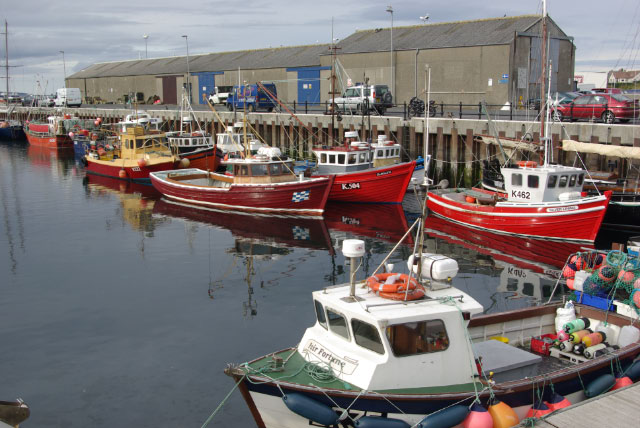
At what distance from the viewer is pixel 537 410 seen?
341 inches

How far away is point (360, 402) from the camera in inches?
313

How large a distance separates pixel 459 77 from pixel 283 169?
19.6 meters

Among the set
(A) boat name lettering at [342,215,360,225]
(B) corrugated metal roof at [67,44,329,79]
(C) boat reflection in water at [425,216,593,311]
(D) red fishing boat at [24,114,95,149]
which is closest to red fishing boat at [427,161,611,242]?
(C) boat reflection in water at [425,216,593,311]

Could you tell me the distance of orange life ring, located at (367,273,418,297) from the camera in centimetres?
859

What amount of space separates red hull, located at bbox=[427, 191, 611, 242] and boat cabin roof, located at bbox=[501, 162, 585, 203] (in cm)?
40

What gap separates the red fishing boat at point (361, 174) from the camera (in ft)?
88.2

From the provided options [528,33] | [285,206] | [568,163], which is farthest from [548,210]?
[528,33]

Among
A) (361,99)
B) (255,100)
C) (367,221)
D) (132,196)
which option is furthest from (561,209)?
(255,100)

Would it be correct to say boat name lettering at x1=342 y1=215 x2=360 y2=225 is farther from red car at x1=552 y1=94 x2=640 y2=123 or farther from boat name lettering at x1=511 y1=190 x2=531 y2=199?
red car at x1=552 y1=94 x2=640 y2=123

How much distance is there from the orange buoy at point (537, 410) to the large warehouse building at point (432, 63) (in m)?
22.2

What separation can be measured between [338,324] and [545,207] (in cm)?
1391

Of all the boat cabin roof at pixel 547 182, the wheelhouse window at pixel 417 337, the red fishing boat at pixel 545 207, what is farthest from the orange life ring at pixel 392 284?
the boat cabin roof at pixel 547 182

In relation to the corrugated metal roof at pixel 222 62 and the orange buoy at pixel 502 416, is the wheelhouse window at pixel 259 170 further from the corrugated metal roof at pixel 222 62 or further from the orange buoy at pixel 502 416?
the corrugated metal roof at pixel 222 62

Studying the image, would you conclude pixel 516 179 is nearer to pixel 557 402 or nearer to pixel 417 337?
pixel 557 402
